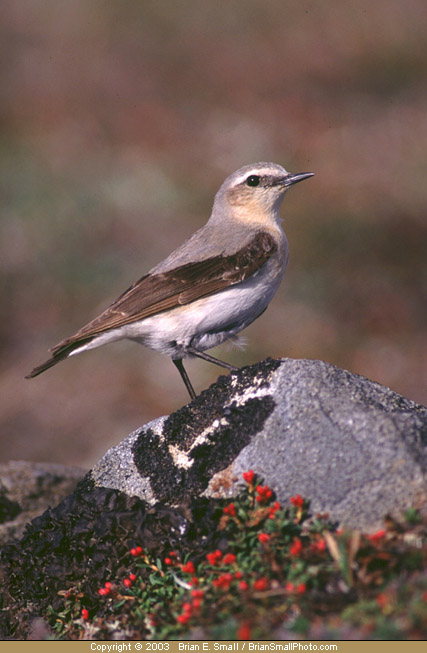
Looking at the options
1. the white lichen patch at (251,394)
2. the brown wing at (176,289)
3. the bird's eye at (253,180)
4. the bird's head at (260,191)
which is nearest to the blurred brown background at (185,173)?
the bird's head at (260,191)

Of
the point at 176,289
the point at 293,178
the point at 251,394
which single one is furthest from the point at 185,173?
the point at 251,394

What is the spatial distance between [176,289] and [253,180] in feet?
6.01

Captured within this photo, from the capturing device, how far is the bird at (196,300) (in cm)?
736

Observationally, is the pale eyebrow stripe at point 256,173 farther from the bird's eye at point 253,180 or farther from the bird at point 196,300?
the bird at point 196,300

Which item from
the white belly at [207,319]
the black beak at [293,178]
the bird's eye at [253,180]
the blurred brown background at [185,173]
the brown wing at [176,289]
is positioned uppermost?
the blurred brown background at [185,173]

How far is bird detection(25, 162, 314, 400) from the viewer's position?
7363mm

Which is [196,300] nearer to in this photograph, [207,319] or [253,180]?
[207,319]

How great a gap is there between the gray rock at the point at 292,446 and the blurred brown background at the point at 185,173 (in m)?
8.72

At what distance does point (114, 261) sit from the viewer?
63.6ft

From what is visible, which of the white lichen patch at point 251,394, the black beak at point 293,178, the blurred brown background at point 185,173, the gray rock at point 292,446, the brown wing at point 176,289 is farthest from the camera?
the blurred brown background at point 185,173

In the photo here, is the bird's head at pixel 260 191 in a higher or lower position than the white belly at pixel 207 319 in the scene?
higher

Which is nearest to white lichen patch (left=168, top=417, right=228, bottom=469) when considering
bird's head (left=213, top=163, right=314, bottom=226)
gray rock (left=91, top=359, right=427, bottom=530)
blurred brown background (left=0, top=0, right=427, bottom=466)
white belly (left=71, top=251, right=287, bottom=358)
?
gray rock (left=91, top=359, right=427, bottom=530)

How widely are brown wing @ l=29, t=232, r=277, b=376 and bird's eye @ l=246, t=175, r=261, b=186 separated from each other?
3.69ft

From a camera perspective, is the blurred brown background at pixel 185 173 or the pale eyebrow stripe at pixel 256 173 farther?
the blurred brown background at pixel 185 173
